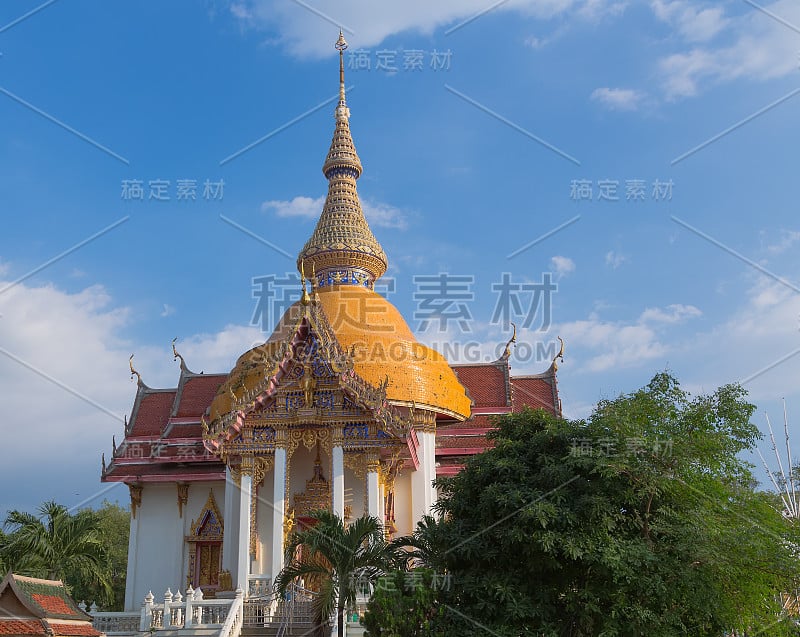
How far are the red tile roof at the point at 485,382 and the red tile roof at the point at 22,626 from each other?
15.8m

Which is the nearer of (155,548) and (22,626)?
(22,626)

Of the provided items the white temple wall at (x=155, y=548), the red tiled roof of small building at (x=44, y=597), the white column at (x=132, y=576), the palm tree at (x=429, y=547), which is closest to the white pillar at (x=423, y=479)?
the palm tree at (x=429, y=547)

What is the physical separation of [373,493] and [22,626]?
8176 mm

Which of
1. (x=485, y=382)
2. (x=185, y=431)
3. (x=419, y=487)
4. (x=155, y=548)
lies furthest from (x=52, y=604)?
(x=485, y=382)

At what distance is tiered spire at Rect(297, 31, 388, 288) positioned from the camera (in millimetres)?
26359

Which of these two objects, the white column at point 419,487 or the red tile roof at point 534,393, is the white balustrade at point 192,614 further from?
the red tile roof at point 534,393

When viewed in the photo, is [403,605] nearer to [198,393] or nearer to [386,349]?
[386,349]

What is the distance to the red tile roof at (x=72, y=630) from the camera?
1327 centimetres

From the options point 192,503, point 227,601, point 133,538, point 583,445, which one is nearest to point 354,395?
point 227,601

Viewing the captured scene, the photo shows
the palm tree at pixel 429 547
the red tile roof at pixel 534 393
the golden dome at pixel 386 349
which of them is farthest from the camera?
the red tile roof at pixel 534 393

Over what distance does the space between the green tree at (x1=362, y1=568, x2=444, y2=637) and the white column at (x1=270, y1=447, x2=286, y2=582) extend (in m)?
6.22

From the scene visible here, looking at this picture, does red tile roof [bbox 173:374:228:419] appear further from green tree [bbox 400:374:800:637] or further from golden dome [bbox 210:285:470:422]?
green tree [bbox 400:374:800:637]

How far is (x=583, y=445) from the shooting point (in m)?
13.7

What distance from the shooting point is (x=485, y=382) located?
27.1 metres
